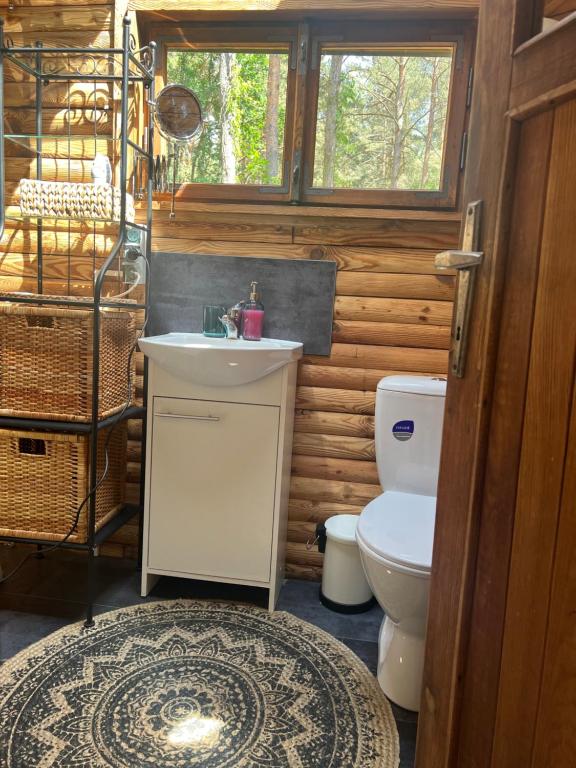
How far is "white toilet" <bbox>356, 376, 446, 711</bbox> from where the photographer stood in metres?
1.41

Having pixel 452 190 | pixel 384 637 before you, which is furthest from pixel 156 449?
pixel 452 190

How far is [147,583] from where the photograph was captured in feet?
6.64

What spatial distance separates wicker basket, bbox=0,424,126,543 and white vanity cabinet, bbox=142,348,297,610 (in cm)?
23

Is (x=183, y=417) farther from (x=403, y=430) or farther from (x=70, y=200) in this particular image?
(x=70, y=200)

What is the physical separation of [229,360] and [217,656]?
0.91 m

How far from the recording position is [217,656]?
1685 millimetres

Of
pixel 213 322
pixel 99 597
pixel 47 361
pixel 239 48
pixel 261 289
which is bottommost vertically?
pixel 99 597

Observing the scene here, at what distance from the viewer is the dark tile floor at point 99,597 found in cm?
180

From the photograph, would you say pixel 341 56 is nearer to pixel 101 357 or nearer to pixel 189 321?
pixel 189 321

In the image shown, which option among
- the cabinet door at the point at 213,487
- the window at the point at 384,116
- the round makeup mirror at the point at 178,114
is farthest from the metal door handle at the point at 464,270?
the round makeup mirror at the point at 178,114

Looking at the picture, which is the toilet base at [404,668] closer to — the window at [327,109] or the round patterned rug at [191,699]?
the round patterned rug at [191,699]

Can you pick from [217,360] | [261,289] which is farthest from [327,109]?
[217,360]

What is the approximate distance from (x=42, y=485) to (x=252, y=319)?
938mm

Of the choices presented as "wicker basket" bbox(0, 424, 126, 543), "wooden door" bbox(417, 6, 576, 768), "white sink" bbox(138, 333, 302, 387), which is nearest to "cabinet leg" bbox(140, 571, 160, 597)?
"wicker basket" bbox(0, 424, 126, 543)
